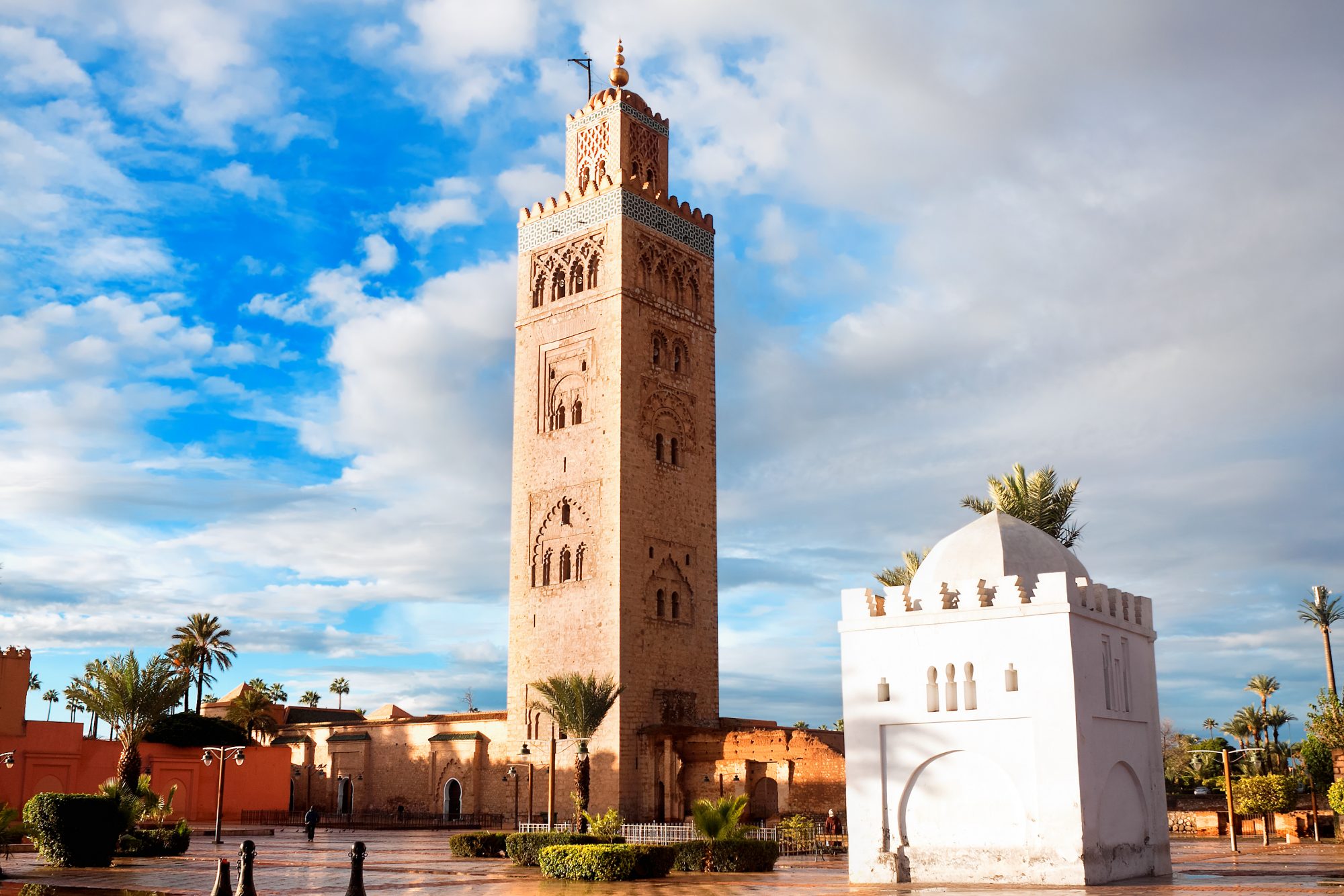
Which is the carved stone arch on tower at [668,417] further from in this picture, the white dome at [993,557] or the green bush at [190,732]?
the white dome at [993,557]

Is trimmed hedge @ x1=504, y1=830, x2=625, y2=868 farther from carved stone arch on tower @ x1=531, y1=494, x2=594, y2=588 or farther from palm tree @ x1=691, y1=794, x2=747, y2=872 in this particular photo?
carved stone arch on tower @ x1=531, y1=494, x2=594, y2=588

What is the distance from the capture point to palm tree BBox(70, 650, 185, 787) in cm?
2764

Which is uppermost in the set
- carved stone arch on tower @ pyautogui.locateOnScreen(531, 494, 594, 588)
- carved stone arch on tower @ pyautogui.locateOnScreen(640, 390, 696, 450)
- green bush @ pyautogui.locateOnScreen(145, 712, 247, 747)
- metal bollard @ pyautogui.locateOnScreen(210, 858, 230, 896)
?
carved stone arch on tower @ pyautogui.locateOnScreen(640, 390, 696, 450)

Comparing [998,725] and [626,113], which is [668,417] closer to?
[626,113]

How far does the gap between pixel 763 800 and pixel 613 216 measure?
663 inches

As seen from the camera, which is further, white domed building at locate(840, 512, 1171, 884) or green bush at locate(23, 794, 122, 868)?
green bush at locate(23, 794, 122, 868)

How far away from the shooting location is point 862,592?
13969 mm

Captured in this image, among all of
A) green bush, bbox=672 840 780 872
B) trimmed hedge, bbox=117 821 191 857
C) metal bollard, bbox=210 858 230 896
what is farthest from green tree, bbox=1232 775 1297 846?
metal bollard, bbox=210 858 230 896

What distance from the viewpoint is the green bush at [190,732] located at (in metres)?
36.6

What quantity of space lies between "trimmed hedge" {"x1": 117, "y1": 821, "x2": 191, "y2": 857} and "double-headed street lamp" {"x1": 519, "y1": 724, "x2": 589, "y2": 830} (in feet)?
22.9

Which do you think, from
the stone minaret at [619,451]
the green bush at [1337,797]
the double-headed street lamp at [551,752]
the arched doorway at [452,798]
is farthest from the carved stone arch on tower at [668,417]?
the green bush at [1337,797]

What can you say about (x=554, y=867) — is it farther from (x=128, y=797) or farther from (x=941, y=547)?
(x=128, y=797)

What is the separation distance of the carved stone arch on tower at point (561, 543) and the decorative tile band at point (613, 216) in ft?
27.2

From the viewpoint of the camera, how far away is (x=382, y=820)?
1439 inches
